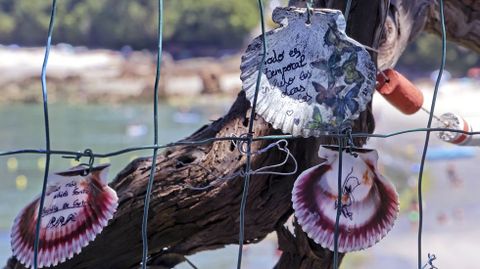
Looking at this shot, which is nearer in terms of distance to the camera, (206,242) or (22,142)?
(206,242)

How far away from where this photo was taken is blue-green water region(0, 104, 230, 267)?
42.3ft

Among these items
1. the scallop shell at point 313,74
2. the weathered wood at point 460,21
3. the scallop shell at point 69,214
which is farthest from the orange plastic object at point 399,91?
Result: the scallop shell at point 69,214

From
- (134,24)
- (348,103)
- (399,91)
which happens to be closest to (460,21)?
(399,91)

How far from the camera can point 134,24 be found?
32625 millimetres

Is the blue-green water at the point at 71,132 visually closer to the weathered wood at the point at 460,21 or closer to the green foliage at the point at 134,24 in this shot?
the green foliage at the point at 134,24

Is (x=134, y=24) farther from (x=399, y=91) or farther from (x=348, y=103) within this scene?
(x=348, y=103)

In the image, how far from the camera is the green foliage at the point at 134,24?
32.0 meters

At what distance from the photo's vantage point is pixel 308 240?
66.8 inches

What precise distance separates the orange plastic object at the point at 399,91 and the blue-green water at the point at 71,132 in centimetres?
821

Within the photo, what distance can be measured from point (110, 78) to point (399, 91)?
87.7 ft

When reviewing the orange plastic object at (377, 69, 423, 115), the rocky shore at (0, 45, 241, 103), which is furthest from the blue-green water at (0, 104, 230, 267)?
the orange plastic object at (377, 69, 423, 115)

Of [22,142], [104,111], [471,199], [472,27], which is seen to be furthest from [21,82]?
[472,27]

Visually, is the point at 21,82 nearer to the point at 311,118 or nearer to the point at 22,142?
the point at 22,142

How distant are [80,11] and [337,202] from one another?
33032mm
